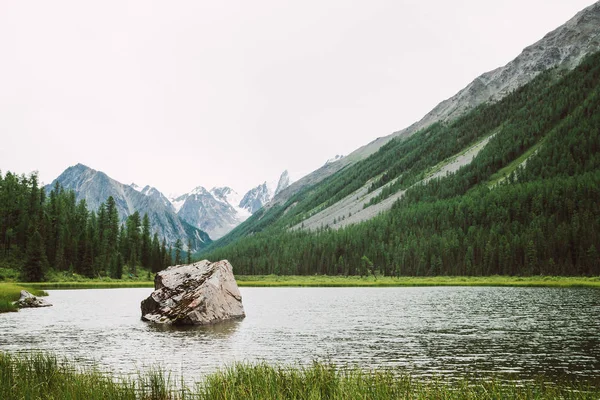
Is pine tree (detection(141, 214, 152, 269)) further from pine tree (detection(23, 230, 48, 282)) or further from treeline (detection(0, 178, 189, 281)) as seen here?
pine tree (detection(23, 230, 48, 282))

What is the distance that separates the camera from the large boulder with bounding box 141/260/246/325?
150 feet

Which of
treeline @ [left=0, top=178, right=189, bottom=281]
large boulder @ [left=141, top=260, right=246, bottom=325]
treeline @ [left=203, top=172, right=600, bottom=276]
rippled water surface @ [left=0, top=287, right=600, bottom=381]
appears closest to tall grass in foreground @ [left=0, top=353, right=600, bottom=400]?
rippled water surface @ [left=0, top=287, right=600, bottom=381]

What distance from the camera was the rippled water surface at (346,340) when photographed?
2572cm

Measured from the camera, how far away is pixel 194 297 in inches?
1831

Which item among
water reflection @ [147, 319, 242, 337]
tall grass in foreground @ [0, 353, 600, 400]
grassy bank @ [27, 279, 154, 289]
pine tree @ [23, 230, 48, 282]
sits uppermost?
pine tree @ [23, 230, 48, 282]

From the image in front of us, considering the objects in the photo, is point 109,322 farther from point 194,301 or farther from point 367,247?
point 367,247

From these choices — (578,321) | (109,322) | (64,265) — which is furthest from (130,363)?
(64,265)

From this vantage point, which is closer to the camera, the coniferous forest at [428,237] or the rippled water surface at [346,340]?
the rippled water surface at [346,340]

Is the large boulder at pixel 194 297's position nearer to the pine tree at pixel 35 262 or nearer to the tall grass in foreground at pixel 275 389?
the tall grass in foreground at pixel 275 389

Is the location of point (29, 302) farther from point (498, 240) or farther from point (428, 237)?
point (428, 237)

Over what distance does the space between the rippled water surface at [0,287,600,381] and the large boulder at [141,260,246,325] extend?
7.61ft

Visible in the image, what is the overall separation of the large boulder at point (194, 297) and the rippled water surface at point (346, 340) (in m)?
2.32

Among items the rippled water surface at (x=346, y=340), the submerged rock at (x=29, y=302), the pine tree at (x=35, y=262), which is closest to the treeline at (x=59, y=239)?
the pine tree at (x=35, y=262)

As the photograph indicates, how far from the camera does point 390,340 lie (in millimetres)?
34312
